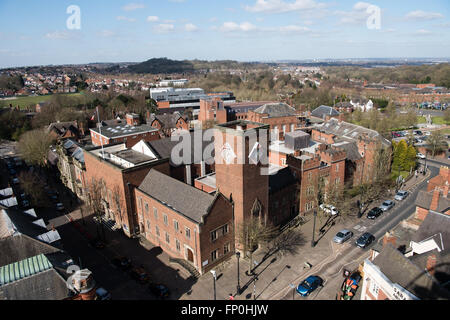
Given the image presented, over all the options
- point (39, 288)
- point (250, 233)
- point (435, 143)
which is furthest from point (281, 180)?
point (435, 143)

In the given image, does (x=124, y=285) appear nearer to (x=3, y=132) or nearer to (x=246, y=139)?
(x=246, y=139)

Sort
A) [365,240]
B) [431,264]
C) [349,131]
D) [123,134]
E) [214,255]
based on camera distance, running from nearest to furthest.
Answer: [431,264]
[214,255]
[365,240]
[349,131]
[123,134]

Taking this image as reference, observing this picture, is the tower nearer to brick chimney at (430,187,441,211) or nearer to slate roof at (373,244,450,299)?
slate roof at (373,244,450,299)

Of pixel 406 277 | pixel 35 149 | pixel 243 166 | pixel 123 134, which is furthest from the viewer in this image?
pixel 123 134

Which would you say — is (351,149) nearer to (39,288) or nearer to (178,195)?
(178,195)

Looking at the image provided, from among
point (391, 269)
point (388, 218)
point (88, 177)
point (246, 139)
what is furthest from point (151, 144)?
point (388, 218)

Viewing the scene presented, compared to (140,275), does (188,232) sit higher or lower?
higher
